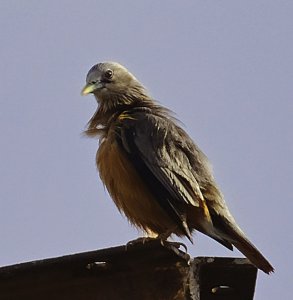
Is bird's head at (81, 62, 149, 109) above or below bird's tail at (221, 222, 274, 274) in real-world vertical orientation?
above

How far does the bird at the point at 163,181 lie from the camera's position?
7.01m

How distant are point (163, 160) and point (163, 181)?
253 millimetres

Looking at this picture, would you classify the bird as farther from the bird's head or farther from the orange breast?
the bird's head

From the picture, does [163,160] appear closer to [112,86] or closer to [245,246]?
[245,246]

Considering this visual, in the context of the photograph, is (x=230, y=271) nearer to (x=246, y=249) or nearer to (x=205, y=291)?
(x=205, y=291)

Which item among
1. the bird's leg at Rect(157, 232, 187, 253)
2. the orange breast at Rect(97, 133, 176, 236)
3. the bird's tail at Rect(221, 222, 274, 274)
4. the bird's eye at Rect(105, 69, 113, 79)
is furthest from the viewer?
the bird's eye at Rect(105, 69, 113, 79)

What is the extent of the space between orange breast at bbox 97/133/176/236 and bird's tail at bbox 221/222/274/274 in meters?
0.48

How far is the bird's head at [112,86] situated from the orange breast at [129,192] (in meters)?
1.14

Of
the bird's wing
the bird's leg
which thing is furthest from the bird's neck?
the bird's leg

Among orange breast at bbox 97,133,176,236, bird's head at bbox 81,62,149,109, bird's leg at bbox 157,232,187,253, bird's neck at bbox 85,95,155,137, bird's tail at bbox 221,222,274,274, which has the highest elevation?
bird's head at bbox 81,62,149,109

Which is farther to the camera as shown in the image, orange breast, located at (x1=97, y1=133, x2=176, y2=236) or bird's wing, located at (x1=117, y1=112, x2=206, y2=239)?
orange breast, located at (x1=97, y1=133, x2=176, y2=236)

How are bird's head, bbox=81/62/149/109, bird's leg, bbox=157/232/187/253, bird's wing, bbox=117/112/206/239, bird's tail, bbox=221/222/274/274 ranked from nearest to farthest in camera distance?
bird's leg, bbox=157/232/187/253 < bird's tail, bbox=221/222/274/274 < bird's wing, bbox=117/112/206/239 < bird's head, bbox=81/62/149/109

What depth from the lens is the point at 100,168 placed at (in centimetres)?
752

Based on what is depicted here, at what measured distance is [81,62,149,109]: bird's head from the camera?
866 centimetres
